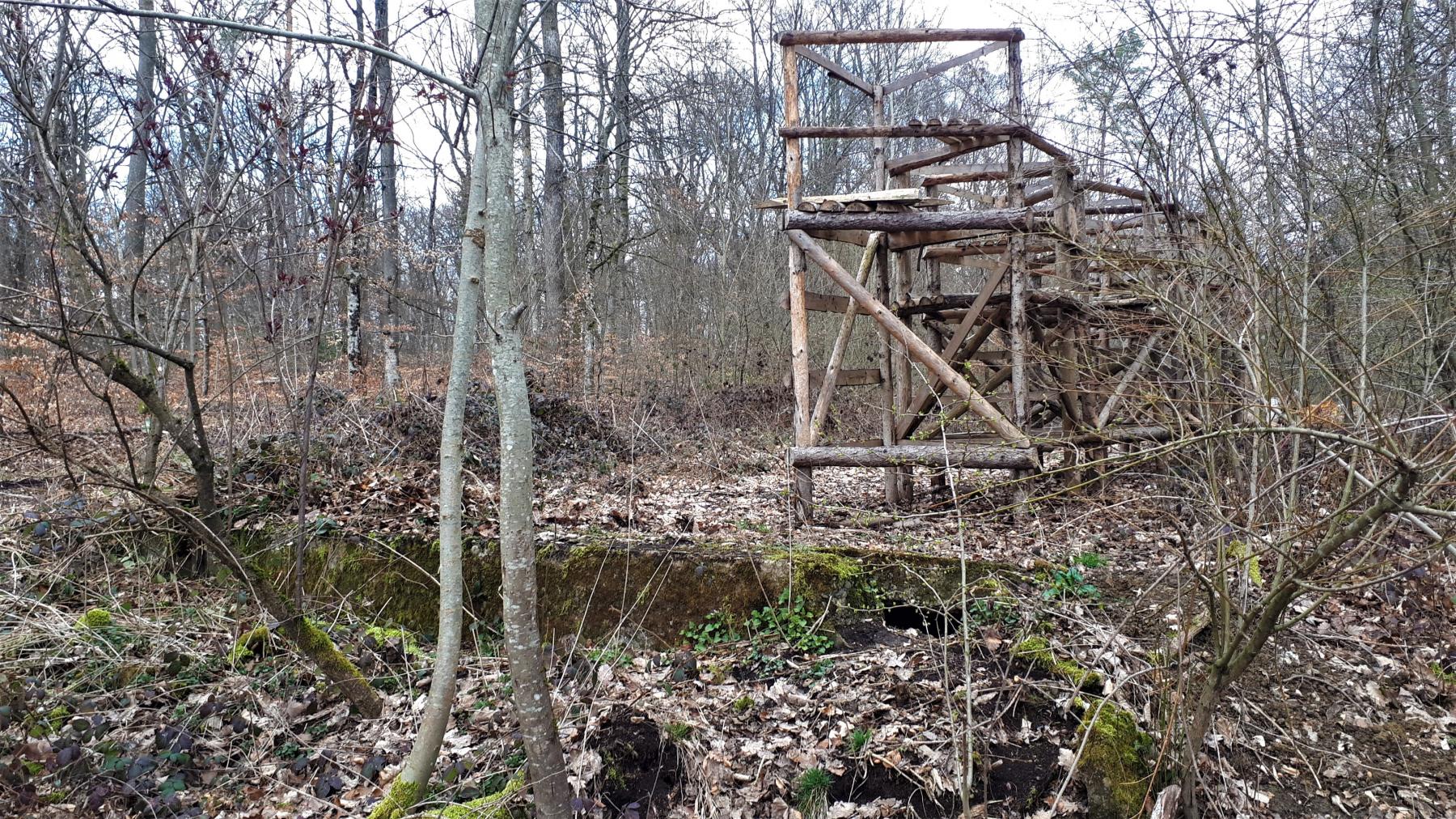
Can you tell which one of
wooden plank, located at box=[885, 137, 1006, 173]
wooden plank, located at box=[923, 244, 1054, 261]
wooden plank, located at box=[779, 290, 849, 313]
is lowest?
wooden plank, located at box=[779, 290, 849, 313]

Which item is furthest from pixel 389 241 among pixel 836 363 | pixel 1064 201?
pixel 1064 201

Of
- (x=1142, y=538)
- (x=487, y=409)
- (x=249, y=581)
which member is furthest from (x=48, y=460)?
(x=1142, y=538)

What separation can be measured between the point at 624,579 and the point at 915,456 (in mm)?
2110

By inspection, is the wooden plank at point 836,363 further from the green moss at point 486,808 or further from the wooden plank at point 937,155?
the green moss at point 486,808

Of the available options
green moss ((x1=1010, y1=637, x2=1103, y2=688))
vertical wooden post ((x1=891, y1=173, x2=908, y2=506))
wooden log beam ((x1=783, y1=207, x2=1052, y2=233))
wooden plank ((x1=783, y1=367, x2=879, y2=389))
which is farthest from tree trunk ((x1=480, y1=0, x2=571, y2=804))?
vertical wooden post ((x1=891, y1=173, x2=908, y2=506))

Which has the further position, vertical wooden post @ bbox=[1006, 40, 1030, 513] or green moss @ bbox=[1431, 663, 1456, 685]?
vertical wooden post @ bbox=[1006, 40, 1030, 513]

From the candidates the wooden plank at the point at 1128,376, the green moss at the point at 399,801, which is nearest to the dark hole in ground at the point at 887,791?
the green moss at the point at 399,801

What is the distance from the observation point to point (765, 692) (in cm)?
382

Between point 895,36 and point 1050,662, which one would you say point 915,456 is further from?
point 895,36

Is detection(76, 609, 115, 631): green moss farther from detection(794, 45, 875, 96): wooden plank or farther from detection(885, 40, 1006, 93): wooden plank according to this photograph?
detection(885, 40, 1006, 93): wooden plank

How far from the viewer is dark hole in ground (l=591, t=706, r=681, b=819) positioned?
3.24 metres

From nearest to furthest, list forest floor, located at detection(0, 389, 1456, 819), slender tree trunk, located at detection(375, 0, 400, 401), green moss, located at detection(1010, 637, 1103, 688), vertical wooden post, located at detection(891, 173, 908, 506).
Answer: forest floor, located at detection(0, 389, 1456, 819), green moss, located at detection(1010, 637, 1103, 688), vertical wooden post, located at detection(891, 173, 908, 506), slender tree trunk, located at detection(375, 0, 400, 401)

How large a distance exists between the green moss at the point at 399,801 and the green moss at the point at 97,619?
2615 mm

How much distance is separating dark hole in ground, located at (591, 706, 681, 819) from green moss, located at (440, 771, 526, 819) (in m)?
0.37
